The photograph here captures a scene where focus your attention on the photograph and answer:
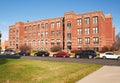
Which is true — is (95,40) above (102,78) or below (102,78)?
above

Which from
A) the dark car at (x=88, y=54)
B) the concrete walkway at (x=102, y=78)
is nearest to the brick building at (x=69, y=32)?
the dark car at (x=88, y=54)

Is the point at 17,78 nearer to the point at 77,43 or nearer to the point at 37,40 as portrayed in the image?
the point at 77,43

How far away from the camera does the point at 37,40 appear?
257 ft

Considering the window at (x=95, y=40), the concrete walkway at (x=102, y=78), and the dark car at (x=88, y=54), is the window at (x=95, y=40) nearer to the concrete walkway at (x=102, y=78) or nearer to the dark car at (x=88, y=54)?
the dark car at (x=88, y=54)

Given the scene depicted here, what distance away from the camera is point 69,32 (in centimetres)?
6650

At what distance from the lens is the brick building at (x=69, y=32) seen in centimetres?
6122

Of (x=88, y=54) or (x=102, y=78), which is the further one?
(x=88, y=54)

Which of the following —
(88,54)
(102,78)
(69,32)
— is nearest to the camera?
(102,78)

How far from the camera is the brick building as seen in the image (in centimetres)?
6122

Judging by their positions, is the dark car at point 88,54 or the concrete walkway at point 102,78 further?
the dark car at point 88,54

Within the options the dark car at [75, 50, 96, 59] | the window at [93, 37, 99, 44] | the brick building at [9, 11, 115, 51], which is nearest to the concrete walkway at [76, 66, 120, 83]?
the dark car at [75, 50, 96, 59]

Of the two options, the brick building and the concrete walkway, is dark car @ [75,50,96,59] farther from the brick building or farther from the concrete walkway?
the concrete walkway

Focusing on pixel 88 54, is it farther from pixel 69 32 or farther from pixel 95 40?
pixel 69 32

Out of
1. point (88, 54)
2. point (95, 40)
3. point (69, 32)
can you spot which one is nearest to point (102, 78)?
point (88, 54)
